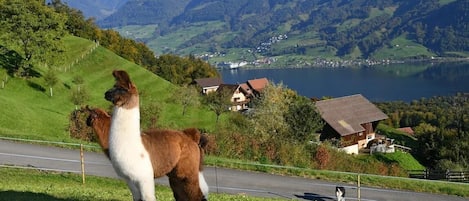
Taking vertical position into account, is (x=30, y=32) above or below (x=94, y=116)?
above

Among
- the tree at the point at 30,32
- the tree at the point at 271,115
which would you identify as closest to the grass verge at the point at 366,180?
the tree at the point at 271,115

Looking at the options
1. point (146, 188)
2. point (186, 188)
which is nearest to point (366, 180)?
point (186, 188)

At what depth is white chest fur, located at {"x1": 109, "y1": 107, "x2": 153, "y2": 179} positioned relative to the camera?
15.8 feet

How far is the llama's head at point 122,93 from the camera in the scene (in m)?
4.74

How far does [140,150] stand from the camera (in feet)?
16.1

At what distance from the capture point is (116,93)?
474cm

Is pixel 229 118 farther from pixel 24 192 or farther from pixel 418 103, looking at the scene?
pixel 418 103

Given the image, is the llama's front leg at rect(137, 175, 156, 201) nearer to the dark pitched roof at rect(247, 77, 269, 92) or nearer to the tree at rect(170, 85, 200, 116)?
the tree at rect(170, 85, 200, 116)

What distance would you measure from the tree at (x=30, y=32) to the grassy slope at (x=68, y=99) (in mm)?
2491

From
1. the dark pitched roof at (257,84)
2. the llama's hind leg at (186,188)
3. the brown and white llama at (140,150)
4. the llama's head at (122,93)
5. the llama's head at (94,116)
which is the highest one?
the dark pitched roof at (257,84)

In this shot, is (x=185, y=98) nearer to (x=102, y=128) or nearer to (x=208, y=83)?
(x=208, y=83)

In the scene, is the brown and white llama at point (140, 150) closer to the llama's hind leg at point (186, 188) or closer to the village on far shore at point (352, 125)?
the llama's hind leg at point (186, 188)

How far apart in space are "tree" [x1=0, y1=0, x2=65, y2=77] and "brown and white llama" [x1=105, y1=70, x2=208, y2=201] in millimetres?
40214

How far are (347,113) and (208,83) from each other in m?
36.5
